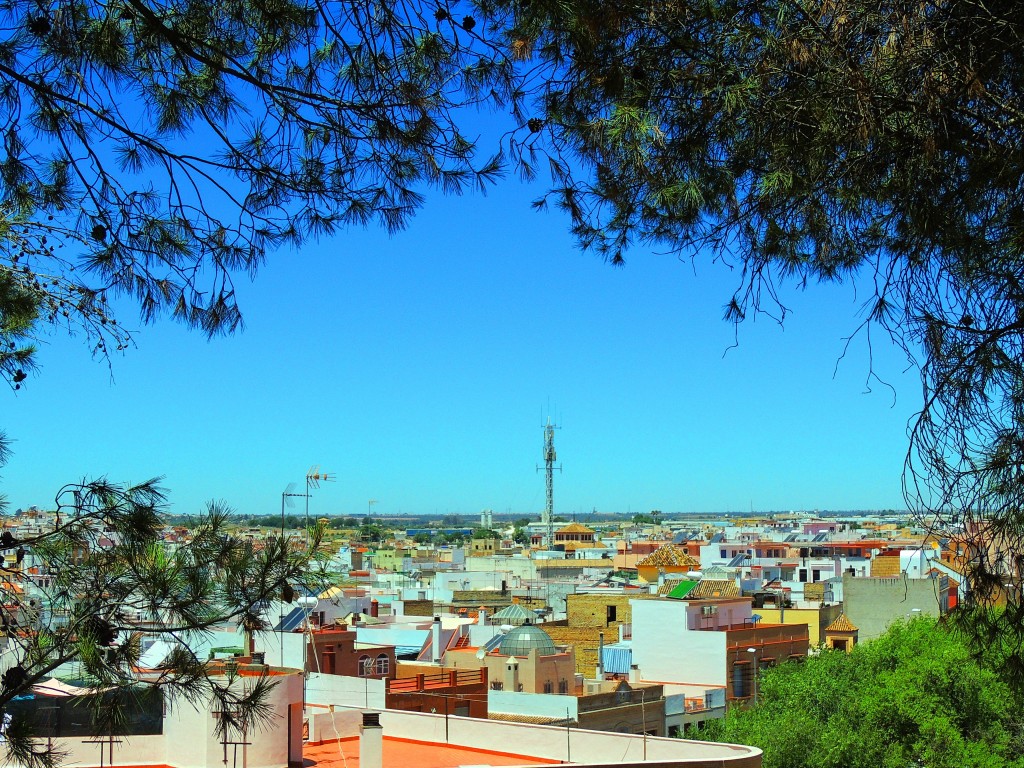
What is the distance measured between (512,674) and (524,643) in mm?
1527

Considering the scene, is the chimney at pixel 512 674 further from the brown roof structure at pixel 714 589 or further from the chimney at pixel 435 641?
the brown roof structure at pixel 714 589

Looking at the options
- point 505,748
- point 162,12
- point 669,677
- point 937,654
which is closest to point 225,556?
point 162,12

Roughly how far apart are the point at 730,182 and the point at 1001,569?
2.19 metres

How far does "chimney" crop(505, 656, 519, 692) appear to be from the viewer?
29.9 m

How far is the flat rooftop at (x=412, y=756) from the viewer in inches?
473

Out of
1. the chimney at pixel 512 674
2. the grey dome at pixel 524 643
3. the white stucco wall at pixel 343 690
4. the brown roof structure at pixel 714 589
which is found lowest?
the chimney at pixel 512 674

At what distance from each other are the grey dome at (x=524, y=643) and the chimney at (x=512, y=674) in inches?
37.7

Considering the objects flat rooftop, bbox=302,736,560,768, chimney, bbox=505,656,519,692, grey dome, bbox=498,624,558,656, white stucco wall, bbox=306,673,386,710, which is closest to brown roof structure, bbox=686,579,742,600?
grey dome, bbox=498,624,558,656

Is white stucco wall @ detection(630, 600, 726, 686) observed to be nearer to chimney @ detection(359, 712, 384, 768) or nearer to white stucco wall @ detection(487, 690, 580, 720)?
white stucco wall @ detection(487, 690, 580, 720)

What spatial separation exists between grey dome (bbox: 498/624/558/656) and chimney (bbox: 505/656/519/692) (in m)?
0.96

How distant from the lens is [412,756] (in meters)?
12.5

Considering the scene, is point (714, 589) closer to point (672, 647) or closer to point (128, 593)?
point (672, 647)

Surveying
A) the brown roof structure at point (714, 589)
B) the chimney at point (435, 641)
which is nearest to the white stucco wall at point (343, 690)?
the chimney at point (435, 641)

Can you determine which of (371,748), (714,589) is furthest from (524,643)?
(371,748)
